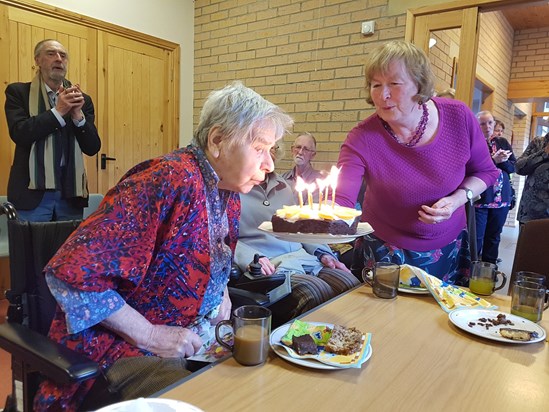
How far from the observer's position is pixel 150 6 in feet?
13.8

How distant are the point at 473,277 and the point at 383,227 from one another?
1.18 ft

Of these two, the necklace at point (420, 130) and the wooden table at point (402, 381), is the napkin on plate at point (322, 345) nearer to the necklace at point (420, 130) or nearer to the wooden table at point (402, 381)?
the wooden table at point (402, 381)

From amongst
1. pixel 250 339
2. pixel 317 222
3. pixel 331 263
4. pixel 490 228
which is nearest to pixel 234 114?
pixel 317 222

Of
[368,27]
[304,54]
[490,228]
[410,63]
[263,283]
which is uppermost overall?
[368,27]

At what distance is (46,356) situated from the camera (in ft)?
2.59

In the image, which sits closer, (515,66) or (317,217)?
(317,217)

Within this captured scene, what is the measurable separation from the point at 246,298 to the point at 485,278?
76cm

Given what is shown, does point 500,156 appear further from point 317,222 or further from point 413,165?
point 317,222

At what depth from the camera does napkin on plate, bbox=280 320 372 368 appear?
837 millimetres

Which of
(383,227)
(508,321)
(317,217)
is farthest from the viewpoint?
(383,227)

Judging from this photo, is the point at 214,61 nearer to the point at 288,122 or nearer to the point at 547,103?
the point at 288,122

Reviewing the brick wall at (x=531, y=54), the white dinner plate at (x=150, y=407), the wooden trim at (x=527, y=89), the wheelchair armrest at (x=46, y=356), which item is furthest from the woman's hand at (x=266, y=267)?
the brick wall at (x=531, y=54)

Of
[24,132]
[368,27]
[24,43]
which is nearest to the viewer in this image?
[24,132]

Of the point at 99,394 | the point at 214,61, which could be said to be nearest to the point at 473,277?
the point at 99,394
